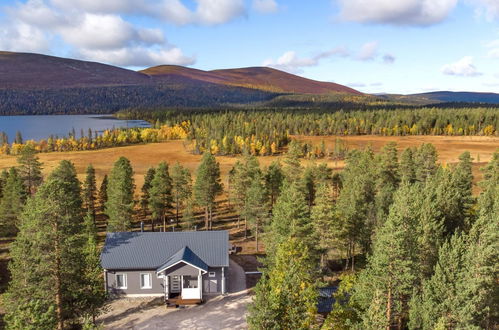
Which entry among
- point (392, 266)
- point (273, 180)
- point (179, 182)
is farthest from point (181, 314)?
point (273, 180)

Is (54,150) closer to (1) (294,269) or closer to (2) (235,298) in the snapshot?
(2) (235,298)

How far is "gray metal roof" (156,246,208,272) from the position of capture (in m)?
33.1

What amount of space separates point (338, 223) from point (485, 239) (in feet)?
46.3

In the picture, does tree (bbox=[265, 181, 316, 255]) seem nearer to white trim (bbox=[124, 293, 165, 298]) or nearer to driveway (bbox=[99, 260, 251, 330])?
driveway (bbox=[99, 260, 251, 330])

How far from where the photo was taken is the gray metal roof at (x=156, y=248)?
34312mm

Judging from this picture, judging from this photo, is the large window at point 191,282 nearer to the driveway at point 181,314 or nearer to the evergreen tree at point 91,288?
the driveway at point 181,314

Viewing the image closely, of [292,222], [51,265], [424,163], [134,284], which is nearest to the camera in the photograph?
[51,265]

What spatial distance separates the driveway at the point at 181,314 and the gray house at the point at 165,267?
966mm

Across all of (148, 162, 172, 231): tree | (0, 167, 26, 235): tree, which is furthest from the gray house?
(0, 167, 26, 235): tree

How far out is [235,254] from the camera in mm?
45688

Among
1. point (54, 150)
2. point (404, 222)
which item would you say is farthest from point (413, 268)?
point (54, 150)

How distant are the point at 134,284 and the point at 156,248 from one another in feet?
12.2

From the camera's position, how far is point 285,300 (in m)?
22.0

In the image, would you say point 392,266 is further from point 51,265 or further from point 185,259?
point 51,265
